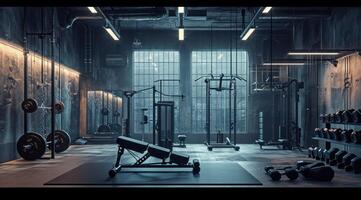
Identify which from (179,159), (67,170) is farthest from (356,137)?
(67,170)

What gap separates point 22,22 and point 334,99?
7.66 metres

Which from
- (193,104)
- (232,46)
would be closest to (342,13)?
(232,46)

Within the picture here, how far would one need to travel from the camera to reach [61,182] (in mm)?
6195

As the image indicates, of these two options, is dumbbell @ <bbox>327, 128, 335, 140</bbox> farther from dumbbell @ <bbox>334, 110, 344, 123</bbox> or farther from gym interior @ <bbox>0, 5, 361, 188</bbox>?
dumbbell @ <bbox>334, 110, 344, 123</bbox>

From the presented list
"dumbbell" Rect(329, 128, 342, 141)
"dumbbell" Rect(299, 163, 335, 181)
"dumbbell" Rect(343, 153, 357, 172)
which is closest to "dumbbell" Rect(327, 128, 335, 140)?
"dumbbell" Rect(329, 128, 342, 141)

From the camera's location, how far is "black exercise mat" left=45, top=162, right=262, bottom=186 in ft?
20.3

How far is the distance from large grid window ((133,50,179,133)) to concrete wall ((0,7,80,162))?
2750mm

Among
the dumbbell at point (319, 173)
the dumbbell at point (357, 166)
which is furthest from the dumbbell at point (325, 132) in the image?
the dumbbell at point (319, 173)

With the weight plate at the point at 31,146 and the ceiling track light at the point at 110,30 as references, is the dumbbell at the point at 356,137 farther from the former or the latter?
the weight plate at the point at 31,146

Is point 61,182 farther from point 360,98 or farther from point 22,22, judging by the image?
point 360,98

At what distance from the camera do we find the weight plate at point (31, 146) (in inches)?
353

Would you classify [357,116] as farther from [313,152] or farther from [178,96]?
[178,96]

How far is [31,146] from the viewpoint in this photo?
29.9 ft
